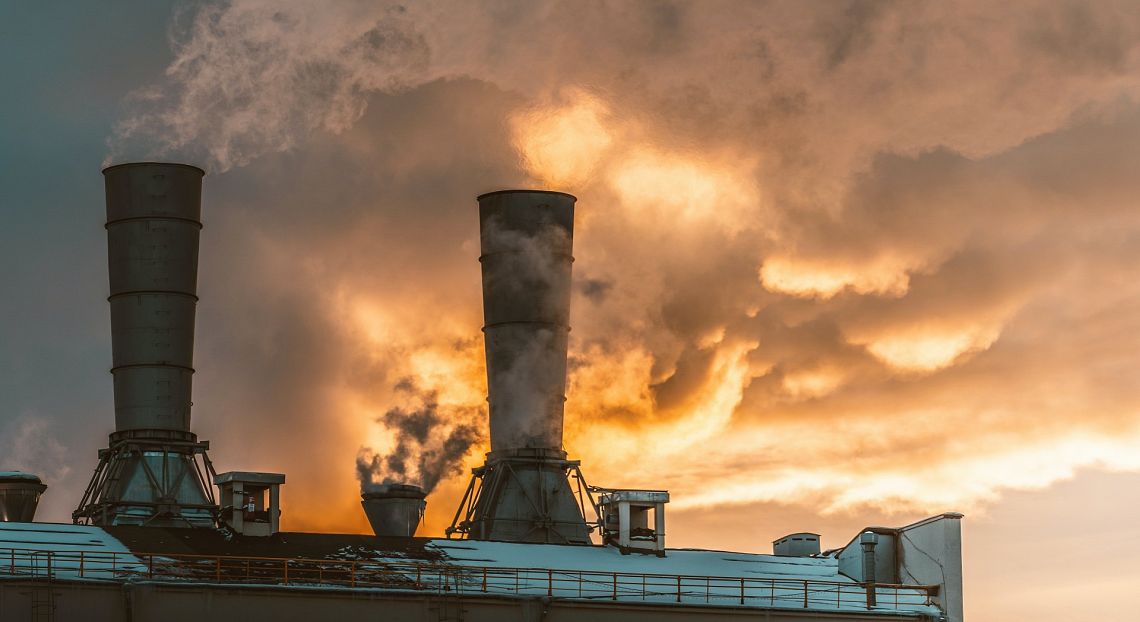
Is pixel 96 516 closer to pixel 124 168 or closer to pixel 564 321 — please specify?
pixel 124 168

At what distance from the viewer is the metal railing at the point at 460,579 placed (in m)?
52.4

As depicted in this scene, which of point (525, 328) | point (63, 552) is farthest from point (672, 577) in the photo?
point (63, 552)

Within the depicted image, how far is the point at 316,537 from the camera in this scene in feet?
195

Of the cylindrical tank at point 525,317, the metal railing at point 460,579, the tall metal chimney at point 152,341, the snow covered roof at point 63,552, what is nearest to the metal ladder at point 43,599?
the metal railing at point 460,579

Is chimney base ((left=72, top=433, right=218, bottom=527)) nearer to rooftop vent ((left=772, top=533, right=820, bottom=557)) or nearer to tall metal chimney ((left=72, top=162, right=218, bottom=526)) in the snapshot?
tall metal chimney ((left=72, top=162, right=218, bottom=526))

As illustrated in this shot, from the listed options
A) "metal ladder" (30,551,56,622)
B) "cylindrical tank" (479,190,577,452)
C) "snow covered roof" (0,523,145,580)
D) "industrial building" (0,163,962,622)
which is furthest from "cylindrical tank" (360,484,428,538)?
"metal ladder" (30,551,56,622)

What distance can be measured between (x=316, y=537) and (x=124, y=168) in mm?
16487

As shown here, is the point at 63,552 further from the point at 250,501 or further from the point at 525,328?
the point at 525,328

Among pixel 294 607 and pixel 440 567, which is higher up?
pixel 440 567

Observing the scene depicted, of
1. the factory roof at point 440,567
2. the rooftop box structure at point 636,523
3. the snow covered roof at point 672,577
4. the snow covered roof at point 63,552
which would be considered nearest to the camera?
the snow covered roof at point 63,552

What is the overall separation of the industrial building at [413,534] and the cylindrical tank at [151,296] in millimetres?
68

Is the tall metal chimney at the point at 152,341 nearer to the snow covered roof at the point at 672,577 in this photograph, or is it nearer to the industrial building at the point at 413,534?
the industrial building at the point at 413,534

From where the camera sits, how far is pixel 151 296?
67.1 meters

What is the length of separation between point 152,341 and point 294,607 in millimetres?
17794
